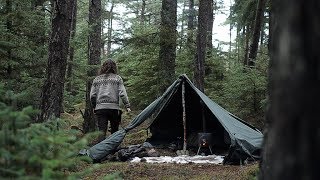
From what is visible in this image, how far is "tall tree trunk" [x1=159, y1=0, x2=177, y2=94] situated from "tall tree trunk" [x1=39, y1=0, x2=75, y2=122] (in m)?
4.52

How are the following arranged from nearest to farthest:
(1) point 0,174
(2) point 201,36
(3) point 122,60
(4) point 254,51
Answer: (1) point 0,174 → (2) point 201,36 → (4) point 254,51 → (3) point 122,60

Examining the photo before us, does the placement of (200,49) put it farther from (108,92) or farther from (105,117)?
(105,117)

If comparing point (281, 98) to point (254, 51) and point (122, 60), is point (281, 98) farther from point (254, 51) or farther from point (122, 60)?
point (122, 60)

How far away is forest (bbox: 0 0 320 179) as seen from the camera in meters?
1.35

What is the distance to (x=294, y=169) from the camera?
4.38ft

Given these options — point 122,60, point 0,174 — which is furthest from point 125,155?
point 122,60

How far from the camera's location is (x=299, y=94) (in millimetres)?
1349

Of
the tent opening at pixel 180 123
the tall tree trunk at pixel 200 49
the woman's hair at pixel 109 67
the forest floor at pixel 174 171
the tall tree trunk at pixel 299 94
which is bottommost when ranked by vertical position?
the forest floor at pixel 174 171

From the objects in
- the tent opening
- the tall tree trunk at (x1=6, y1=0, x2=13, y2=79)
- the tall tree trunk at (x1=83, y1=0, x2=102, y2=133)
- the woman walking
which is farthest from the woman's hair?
the tall tree trunk at (x1=83, y1=0, x2=102, y2=133)

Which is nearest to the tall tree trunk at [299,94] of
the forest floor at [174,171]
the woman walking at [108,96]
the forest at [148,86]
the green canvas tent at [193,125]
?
the forest at [148,86]

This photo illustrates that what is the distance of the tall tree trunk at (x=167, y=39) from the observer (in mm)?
11148

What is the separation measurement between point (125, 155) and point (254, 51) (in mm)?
8593

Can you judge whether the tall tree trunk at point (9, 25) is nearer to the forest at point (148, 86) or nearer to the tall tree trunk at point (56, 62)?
the forest at point (148, 86)

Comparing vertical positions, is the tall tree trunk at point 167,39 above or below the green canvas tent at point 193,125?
above
